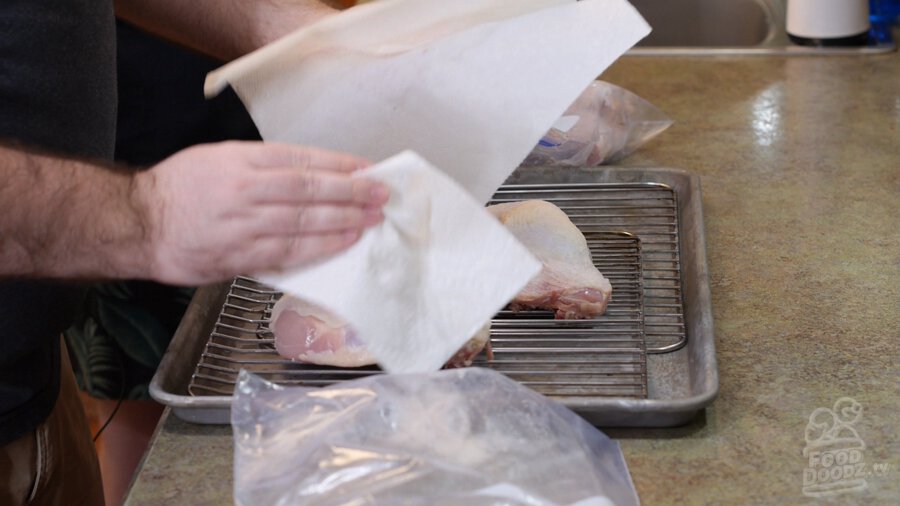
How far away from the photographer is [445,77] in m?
0.98

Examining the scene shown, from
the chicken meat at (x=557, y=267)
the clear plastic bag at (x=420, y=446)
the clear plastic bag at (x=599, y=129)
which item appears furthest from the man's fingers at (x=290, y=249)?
the clear plastic bag at (x=599, y=129)

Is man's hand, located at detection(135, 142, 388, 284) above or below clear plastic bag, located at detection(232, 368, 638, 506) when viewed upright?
above

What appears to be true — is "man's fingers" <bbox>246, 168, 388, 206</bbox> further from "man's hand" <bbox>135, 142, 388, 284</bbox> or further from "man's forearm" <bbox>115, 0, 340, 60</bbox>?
"man's forearm" <bbox>115, 0, 340, 60</bbox>

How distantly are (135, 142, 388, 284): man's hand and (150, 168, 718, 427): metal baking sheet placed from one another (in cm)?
17

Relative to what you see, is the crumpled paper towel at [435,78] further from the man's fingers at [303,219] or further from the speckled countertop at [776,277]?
the speckled countertop at [776,277]

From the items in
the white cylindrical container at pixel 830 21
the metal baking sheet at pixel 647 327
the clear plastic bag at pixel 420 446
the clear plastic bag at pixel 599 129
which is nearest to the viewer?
the clear plastic bag at pixel 420 446

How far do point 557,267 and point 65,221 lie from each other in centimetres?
52

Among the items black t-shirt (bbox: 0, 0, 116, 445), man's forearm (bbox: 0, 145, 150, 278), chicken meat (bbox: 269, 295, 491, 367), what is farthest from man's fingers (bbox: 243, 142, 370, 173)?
black t-shirt (bbox: 0, 0, 116, 445)

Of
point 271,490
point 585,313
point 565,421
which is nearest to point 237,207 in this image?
point 271,490

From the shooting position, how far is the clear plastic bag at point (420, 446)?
81 centimetres

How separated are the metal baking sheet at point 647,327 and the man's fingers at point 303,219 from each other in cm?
20

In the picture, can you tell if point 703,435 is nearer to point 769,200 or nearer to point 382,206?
point 382,206

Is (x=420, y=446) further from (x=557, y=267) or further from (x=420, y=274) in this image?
(x=557, y=267)

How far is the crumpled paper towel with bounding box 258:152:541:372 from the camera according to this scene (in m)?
0.85
